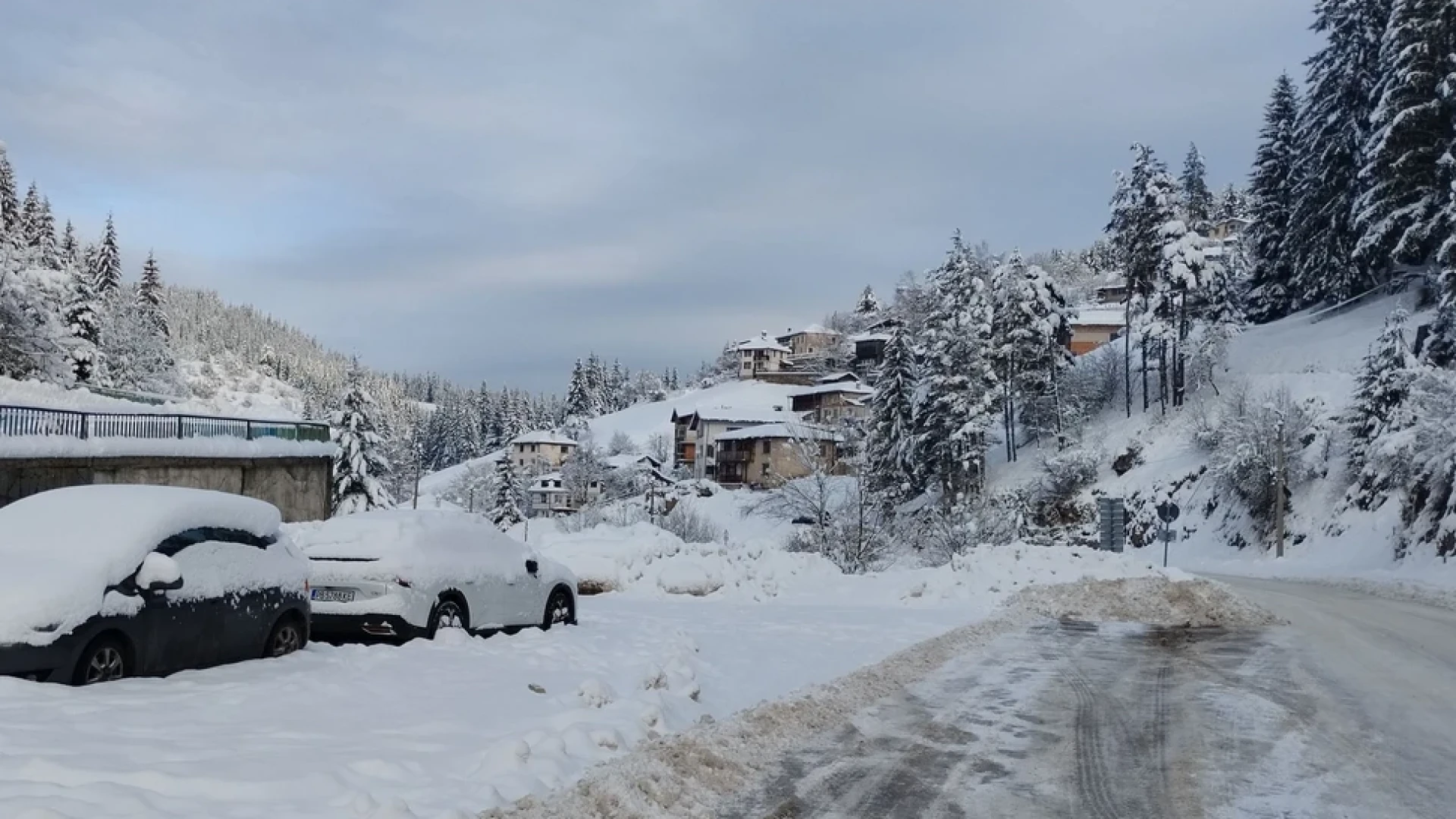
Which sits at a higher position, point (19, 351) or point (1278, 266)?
point (1278, 266)

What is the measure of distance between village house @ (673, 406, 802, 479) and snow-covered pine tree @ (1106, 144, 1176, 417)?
57544 mm

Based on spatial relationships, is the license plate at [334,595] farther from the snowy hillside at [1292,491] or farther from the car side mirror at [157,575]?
the snowy hillside at [1292,491]

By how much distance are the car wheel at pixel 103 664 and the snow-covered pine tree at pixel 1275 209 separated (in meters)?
66.9

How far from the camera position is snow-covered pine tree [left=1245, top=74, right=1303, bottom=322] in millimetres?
63188

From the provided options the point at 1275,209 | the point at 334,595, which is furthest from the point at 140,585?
the point at 1275,209

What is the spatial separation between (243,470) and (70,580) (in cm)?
2260

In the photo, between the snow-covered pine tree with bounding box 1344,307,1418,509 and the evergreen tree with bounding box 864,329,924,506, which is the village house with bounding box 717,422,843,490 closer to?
the evergreen tree with bounding box 864,329,924,506

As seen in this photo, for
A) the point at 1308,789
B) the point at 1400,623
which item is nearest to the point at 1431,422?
the point at 1400,623

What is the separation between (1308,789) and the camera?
6.82 metres

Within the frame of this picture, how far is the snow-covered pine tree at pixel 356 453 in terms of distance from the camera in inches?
1967

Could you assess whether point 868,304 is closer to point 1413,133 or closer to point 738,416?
point 738,416

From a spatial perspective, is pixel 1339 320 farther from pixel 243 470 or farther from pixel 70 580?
pixel 70 580

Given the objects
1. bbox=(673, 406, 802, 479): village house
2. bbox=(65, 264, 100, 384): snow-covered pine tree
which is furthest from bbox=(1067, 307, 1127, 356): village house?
bbox=(65, 264, 100, 384): snow-covered pine tree

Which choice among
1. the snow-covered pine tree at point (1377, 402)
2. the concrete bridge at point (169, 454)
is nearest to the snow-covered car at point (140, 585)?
the concrete bridge at point (169, 454)
